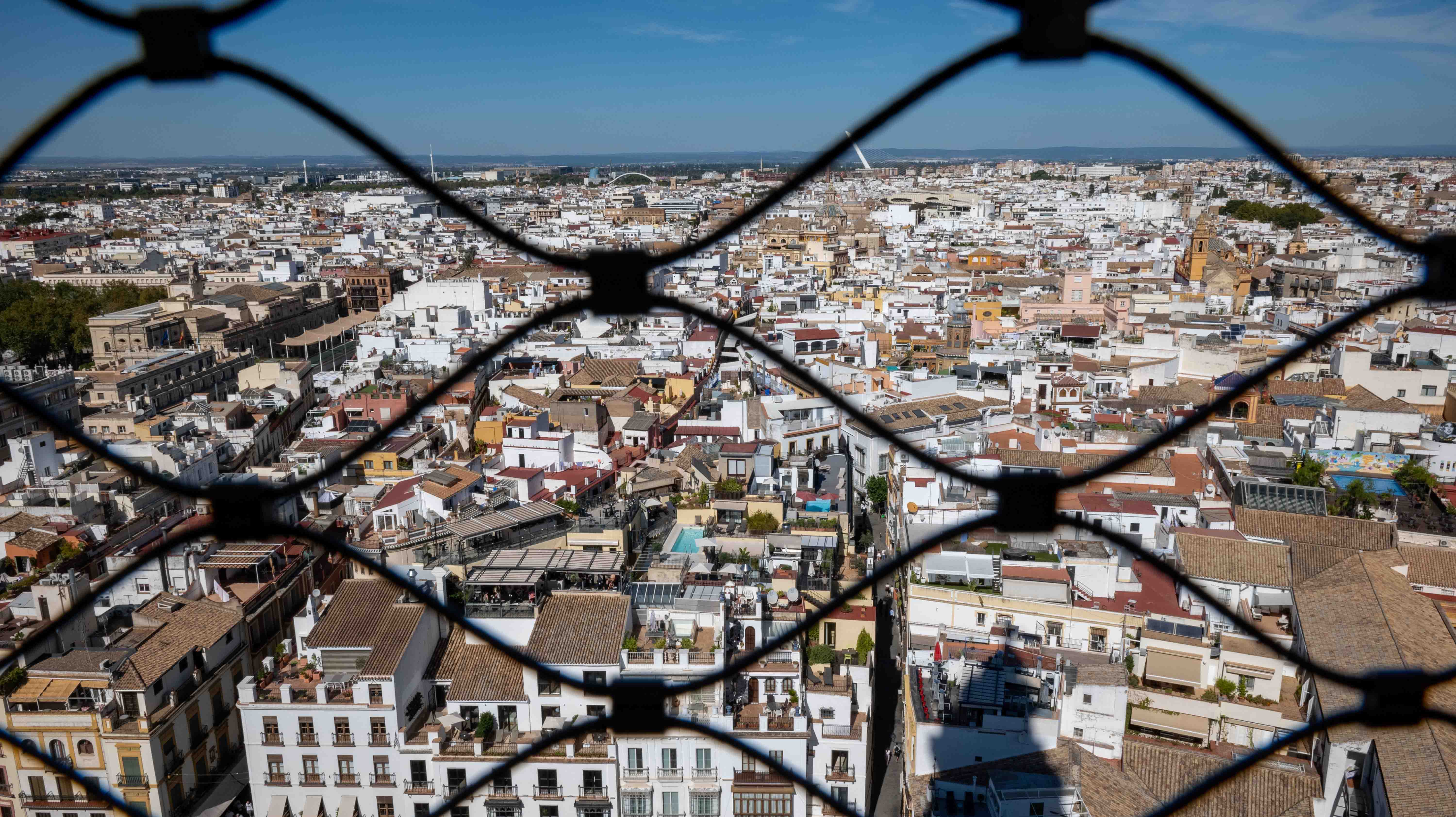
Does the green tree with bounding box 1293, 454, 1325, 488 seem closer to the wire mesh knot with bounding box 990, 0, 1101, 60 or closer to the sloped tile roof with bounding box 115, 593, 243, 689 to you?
the sloped tile roof with bounding box 115, 593, 243, 689

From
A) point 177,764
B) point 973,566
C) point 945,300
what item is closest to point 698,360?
point 945,300

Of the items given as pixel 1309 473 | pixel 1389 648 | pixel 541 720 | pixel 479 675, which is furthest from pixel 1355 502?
pixel 479 675

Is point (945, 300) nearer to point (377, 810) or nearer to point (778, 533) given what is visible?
point (778, 533)

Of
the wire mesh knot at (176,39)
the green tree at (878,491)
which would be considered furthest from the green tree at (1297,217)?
the wire mesh knot at (176,39)

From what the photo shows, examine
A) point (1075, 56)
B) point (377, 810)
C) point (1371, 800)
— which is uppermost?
point (1075, 56)

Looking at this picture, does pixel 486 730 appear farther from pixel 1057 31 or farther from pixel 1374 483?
pixel 1374 483

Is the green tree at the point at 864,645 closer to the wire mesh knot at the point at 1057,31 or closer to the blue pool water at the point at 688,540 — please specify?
the blue pool water at the point at 688,540
